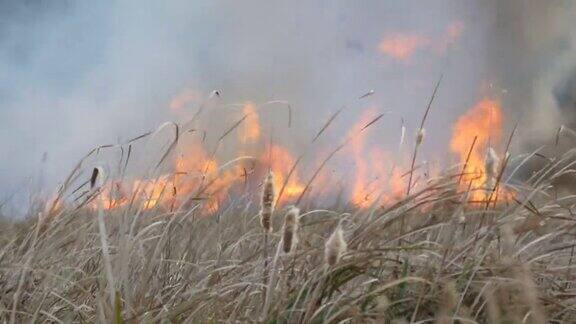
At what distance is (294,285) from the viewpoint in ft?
7.13

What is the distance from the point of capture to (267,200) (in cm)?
174

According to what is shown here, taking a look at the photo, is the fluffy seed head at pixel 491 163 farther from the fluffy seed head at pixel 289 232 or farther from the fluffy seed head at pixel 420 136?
the fluffy seed head at pixel 289 232

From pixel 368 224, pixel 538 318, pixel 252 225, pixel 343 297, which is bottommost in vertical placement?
pixel 538 318

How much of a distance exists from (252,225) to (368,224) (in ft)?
8.58

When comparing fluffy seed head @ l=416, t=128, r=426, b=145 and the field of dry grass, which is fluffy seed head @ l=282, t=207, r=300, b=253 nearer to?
the field of dry grass

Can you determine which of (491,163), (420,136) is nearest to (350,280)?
(420,136)

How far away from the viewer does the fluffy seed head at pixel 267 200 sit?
67.4 inches

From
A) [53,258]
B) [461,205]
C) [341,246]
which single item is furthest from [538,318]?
[53,258]

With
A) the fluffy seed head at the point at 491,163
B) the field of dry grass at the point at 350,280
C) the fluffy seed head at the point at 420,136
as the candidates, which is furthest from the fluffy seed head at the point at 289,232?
the fluffy seed head at the point at 420,136

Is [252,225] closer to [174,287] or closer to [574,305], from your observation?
[174,287]

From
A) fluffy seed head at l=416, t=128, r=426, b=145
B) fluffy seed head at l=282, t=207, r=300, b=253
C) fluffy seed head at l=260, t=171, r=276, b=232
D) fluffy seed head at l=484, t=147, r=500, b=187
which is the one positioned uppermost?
fluffy seed head at l=416, t=128, r=426, b=145

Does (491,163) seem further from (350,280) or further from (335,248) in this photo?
(335,248)

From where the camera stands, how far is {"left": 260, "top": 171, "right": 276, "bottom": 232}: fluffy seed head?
1711 mm

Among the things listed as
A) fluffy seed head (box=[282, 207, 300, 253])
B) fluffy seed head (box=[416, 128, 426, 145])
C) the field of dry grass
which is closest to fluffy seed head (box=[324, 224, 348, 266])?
the field of dry grass
